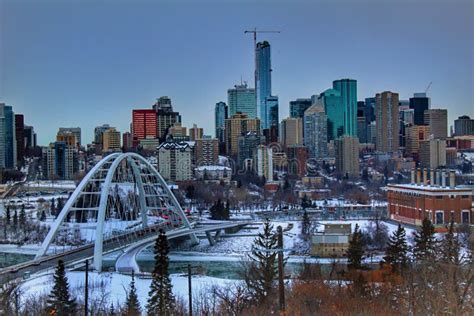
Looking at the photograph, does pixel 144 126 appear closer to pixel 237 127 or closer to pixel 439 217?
pixel 237 127

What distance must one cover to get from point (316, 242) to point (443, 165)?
11425 mm

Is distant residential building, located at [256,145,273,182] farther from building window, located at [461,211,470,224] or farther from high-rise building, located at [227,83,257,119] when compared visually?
high-rise building, located at [227,83,257,119]

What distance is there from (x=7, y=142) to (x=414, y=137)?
1360 centimetres

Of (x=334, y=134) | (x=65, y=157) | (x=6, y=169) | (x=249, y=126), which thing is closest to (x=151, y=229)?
(x=6, y=169)

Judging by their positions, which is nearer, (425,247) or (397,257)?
(397,257)

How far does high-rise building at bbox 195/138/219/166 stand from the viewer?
2048cm

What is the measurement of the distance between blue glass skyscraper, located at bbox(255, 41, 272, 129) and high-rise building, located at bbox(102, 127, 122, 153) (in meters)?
12.6

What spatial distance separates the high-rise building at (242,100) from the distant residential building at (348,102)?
426 cm

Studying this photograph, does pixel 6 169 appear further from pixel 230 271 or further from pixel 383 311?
pixel 383 311

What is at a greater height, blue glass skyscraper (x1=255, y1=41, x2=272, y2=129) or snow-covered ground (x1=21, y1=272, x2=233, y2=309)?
blue glass skyscraper (x1=255, y1=41, x2=272, y2=129)

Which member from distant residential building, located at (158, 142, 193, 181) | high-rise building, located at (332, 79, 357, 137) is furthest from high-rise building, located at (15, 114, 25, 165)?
high-rise building, located at (332, 79, 357, 137)

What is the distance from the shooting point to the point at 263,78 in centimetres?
3738

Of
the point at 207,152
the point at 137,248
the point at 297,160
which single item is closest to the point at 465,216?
the point at 137,248

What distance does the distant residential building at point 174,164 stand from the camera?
58.1ft
